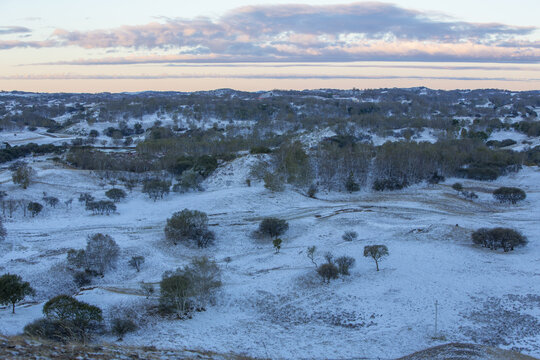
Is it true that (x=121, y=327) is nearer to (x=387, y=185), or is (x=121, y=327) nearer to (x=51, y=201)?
(x=51, y=201)

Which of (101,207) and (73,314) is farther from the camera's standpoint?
(101,207)

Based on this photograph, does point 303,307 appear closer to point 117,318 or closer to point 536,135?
point 117,318

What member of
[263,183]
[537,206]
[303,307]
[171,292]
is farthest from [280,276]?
[537,206]

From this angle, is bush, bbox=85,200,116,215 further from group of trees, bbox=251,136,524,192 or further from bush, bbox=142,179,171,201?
group of trees, bbox=251,136,524,192

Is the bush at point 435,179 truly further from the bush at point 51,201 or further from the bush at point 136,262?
the bush at point 51,201

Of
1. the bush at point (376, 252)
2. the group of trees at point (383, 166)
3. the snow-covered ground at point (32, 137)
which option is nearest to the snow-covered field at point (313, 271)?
the bush at point (376, 252)

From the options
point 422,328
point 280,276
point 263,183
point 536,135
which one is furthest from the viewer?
point 536,135

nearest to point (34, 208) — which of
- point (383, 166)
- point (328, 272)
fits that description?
point (328, 272)
